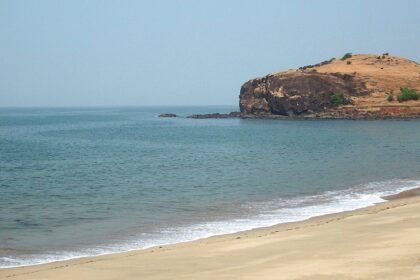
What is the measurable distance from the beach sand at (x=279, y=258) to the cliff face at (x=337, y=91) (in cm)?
10049

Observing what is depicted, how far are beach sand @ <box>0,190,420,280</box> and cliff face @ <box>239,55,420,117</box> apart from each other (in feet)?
330

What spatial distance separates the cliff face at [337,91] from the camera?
11594cm

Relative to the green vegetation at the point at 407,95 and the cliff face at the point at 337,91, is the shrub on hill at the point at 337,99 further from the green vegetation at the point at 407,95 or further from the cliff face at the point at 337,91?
the green vegetation at the point at 407,95

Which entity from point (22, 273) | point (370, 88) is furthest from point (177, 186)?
Answer: point (370, 88)

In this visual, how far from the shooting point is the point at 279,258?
520 inches

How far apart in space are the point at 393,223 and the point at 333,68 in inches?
4636

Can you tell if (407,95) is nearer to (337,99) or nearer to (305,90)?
(337,99)

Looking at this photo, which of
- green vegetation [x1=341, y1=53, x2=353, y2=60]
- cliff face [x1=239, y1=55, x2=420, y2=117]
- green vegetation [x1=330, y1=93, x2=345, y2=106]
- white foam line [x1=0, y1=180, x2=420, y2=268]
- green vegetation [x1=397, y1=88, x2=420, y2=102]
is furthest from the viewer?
green vegetation [x1=341, y1=53, x2=353, y2=60]

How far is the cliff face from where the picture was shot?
116m

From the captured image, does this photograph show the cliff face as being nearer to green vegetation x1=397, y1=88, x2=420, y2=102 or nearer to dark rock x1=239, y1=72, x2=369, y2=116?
dark rock x1=239, y1=72, x2=369, y2=116

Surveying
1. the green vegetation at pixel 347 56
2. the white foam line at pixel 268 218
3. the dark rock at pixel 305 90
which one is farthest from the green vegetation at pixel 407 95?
the white foam line at pixel 268 218

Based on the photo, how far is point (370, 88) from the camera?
389 feet

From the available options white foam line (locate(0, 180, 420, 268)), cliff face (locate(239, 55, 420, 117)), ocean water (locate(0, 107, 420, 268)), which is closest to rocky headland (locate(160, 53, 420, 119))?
cliff face (locate(239, 55, 420, 117))

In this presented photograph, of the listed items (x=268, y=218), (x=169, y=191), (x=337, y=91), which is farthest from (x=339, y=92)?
(x=268, y=218)
